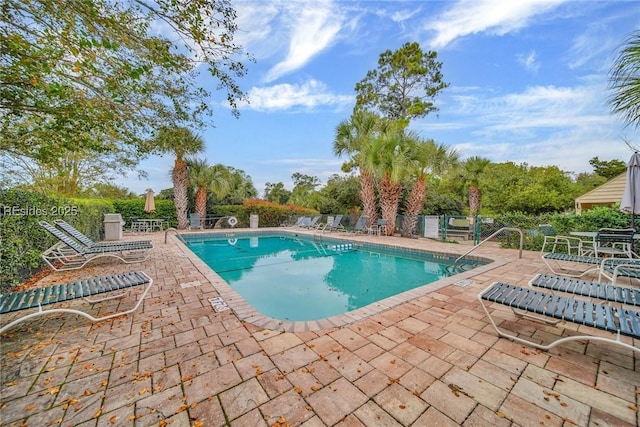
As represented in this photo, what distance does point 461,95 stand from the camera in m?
15.7

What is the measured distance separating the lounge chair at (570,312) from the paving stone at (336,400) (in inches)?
65.0

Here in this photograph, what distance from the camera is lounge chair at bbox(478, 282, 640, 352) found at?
185 centimetres

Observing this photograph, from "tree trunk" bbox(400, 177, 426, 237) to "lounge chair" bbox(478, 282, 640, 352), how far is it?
916 cm

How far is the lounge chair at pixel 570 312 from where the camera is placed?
73.0 inches

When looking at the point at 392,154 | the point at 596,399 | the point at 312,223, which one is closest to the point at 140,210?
the point at 312,223

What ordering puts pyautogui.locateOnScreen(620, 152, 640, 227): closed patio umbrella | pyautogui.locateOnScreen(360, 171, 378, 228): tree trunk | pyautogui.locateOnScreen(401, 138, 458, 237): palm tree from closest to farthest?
pyautogui.locateOnScreen(620, 152, 640, 227): closed patio umbrella, pyautogui.locateOnScreen(401, 138, 458, 237): palm tree, pyautogui.locateOnScreen(360, 171, 378, 228): tree trunk

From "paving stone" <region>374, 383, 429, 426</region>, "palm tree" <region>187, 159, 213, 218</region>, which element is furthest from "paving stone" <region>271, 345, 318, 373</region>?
"palm tree" <region>187, 159, 213, 218</region>

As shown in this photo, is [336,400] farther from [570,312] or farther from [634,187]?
[634,187]

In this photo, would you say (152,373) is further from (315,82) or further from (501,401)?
(315,82)

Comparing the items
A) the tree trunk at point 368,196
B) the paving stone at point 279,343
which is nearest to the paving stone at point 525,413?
the paving stone at point 279,343

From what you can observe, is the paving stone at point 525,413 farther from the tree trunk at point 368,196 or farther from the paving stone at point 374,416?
the tree trunk at point 368,196

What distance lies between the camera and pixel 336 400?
170 centimetres

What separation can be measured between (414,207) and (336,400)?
436 inches

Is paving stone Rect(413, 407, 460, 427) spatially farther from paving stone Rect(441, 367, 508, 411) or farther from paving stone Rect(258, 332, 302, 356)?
paving stone Rect(258, 332, 302, 356)
